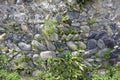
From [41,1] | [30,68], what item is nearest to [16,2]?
[41,1]

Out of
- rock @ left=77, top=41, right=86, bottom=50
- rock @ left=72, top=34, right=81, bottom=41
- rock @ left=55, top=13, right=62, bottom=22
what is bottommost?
rock @ left=77, top=41, right=86, bottom=50

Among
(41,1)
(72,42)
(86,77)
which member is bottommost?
(86,77)

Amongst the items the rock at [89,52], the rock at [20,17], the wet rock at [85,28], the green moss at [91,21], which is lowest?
the rock at [89,52]

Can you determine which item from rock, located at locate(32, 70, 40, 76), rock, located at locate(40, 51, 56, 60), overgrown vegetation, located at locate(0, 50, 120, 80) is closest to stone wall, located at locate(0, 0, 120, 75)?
rock, located at locate(40, 51, 56, 60)

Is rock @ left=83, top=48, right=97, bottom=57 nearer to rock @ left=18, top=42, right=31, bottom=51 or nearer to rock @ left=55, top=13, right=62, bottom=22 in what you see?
rock @ left=55, top=13, right=62, bottom=22

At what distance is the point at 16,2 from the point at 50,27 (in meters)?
1.01

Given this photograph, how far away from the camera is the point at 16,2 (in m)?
9.02

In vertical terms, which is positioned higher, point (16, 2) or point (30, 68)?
point (16, 2)

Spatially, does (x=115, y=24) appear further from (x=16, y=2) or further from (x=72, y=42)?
(x=16, y=2)

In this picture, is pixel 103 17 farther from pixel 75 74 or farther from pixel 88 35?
pixel 75 74

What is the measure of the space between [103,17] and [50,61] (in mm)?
1537

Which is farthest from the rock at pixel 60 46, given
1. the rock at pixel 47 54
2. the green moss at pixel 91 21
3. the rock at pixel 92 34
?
the green moss at pixel 91 21

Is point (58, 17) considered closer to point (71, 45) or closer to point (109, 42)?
point (71, 45)

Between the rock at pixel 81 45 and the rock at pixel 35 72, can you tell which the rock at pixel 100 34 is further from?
the rock at pixel 35 72
